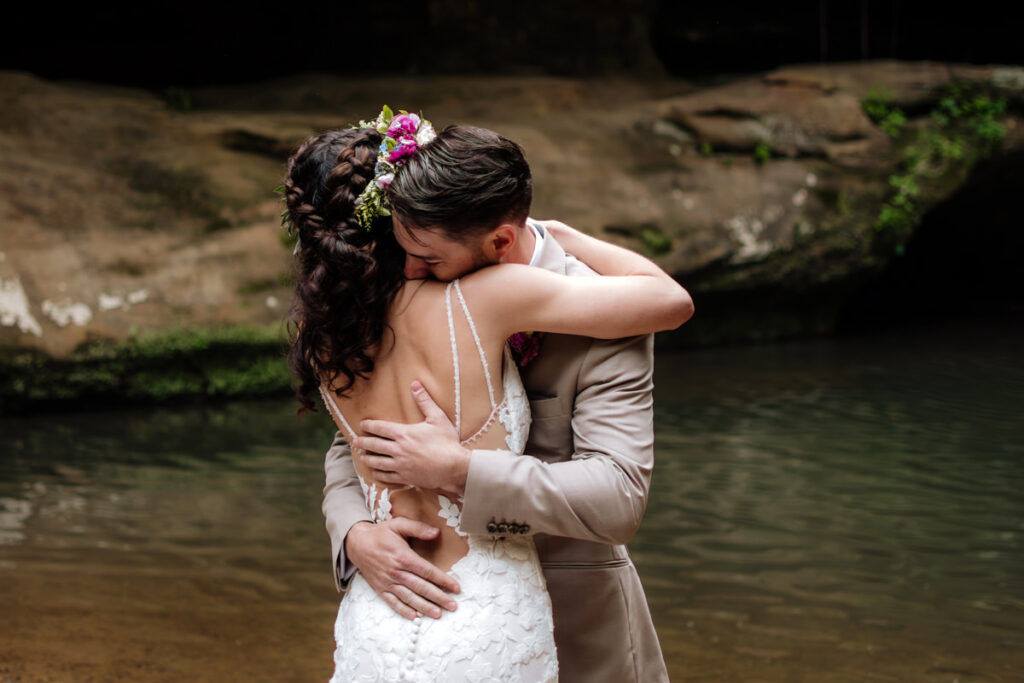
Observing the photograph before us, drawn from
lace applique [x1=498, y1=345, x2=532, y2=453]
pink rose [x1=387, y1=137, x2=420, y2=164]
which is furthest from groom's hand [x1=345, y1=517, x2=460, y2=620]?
pink rose [x1=387, y1=137, x2=420, y2=164]

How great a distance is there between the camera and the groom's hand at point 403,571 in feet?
4.83

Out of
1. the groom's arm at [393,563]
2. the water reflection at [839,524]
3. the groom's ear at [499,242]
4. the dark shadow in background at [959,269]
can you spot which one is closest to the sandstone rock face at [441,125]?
the water reflection at [839,524]

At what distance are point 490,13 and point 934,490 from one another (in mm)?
7572

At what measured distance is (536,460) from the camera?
149cm

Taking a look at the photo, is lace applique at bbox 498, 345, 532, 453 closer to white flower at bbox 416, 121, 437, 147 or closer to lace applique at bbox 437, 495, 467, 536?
lace applique at bbox 437, 495, 467, 536

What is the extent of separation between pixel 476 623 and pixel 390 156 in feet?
2.37

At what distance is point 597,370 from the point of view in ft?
5.21

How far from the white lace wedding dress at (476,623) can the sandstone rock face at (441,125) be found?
18.3 ft

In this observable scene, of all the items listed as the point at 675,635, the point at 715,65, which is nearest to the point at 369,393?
the point at 675,635

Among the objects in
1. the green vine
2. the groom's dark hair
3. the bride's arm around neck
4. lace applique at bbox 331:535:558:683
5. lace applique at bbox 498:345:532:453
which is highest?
the groom's dark hair

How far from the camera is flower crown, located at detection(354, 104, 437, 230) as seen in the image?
1.50m

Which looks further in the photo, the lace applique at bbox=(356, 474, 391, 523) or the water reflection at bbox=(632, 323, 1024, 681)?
the water reflection at bbox=(632, 323, 1024, 681)

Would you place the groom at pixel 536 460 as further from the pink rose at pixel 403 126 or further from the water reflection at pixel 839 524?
the water reflection at pixel 839 524

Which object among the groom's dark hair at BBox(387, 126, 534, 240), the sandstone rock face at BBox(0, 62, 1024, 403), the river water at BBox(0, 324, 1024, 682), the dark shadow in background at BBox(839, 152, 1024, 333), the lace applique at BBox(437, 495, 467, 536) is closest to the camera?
the groom's dark hair at BBox(387, 126, 534, 240)
